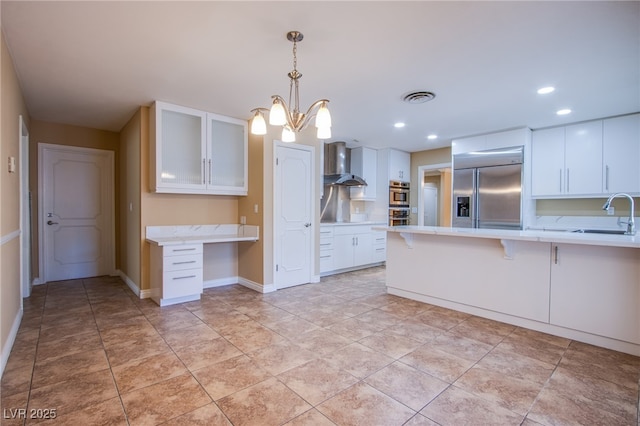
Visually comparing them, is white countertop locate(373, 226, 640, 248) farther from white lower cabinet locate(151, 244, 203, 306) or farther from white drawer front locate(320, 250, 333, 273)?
white lower cabinet locate(151, 244, 203, 306)

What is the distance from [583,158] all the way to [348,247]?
11.8 feet

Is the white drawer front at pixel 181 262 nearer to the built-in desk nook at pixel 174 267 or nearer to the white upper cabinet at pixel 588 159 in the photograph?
the built-in desk nook at pixel 174 267

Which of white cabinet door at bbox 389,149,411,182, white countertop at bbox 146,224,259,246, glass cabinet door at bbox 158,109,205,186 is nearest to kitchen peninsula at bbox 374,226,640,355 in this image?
white countertop at bbox 146,224,259,246

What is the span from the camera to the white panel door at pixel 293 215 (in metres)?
4.33

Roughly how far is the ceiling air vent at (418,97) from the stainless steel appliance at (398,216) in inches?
120

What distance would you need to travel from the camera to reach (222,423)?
1.62 meters

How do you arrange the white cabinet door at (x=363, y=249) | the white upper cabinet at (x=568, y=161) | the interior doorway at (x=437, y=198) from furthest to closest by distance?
the interior doorway at (x=437, y=198)
the white cabinet door at (x=363, y=249)
the white upper cabinet at (x=568, y=161)

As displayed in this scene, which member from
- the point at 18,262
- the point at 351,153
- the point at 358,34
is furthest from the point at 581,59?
the point at 18,262

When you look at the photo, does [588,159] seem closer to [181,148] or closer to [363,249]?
[363,249]

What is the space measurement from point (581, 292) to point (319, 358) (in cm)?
225

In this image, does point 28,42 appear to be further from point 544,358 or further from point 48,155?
point 544,358

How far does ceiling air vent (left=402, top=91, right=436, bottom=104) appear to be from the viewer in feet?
11.0

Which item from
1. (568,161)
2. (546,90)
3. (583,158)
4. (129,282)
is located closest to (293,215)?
(129,282)

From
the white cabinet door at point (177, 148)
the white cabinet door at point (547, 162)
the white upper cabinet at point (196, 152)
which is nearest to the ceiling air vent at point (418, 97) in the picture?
the white upper cabinet at point (196, 152)
